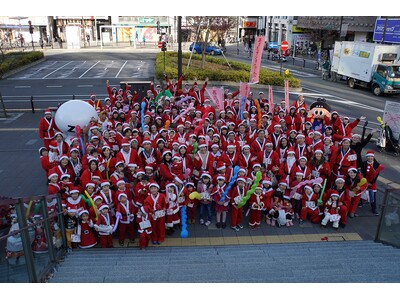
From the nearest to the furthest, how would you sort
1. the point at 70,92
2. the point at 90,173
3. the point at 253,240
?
the point at 253,240 → the point at 90,173 → the point at 70,92

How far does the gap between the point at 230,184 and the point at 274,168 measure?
1.40 meters

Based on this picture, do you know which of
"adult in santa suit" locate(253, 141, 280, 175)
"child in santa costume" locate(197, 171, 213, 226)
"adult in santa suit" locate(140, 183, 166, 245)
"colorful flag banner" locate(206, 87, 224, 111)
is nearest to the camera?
"adult in santa suit" locate(140, 183, 166, 245)

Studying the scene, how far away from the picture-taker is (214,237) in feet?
24.4

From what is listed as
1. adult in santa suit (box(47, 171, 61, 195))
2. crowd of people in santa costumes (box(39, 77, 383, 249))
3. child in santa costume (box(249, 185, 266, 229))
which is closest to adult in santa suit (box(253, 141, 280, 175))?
crowd of people in santa costumes (box(39, 77, 383, 249))

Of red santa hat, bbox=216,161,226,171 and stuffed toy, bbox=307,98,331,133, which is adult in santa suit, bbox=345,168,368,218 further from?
stuffed toy, bbox=307,98,331,133

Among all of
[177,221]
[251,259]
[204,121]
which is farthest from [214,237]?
[204,121]

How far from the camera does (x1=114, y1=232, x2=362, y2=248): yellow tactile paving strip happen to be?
721 cm

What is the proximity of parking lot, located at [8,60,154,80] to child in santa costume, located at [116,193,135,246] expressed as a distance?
2162 centimetres

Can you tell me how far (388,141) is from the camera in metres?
12.3

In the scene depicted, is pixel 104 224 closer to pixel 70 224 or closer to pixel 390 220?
pixel 70 224

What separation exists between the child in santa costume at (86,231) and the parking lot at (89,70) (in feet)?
71.7

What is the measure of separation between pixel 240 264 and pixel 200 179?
2.81 m

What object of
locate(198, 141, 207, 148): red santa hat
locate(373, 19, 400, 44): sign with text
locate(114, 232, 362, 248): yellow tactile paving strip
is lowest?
locate(114, 232, 362, 248): yellow tactile paving strip

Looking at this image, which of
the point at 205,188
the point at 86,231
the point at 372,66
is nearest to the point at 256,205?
the point at 205,188
